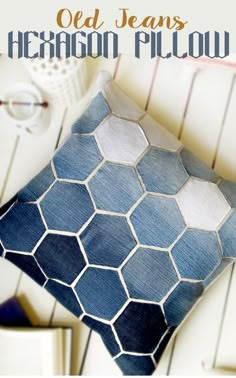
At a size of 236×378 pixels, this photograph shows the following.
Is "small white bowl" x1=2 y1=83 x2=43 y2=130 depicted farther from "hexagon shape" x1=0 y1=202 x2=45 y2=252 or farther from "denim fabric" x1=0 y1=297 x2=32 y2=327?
"denim fabric" x1=0 y1=297 x2=32 y2=327

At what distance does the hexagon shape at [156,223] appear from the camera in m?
0.85

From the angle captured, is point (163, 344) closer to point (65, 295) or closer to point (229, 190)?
point (65, 295)

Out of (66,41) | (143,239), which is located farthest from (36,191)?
(66,41)

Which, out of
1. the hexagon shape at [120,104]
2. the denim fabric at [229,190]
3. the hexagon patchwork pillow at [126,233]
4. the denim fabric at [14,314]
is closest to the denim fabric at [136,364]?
the hexagon patchwork pillow at [126,233]

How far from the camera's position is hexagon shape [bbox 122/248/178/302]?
2.79 ft

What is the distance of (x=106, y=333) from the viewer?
2.87 ft

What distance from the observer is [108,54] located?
1098mm

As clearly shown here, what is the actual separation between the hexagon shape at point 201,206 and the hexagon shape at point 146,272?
0.27ft

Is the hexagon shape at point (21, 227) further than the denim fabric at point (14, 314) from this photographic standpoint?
No

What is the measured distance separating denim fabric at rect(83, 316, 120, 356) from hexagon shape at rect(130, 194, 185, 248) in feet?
0.57

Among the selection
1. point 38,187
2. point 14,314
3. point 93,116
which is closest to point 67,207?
point 38,187

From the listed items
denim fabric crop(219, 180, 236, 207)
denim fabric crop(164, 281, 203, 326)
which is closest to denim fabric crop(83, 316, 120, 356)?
denim fabric crop(164, 281, 203, 326)

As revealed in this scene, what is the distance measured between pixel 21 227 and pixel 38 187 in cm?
8

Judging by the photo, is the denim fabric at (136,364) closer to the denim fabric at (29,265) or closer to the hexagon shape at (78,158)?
the denim fabric at (29,265)
